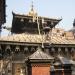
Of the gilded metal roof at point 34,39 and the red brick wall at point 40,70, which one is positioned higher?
the gilded metal roof at point 34,39

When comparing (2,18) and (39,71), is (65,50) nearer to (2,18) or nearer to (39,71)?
(39,71)

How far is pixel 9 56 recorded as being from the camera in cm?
1647

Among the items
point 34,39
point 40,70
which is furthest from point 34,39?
point 40,70

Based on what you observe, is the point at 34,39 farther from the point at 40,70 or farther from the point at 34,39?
the point at 40,70

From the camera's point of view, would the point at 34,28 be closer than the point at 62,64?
No

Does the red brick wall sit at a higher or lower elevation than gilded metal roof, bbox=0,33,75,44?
lower

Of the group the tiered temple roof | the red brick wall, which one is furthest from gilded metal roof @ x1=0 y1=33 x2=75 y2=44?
the red brick wall

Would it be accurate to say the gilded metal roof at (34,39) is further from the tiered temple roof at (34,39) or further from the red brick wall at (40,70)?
the red brick wall at (40,70)

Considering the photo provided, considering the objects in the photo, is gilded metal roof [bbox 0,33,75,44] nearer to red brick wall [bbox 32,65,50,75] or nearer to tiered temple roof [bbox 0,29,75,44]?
tiered temple roof [bbox 0,29,75,44]

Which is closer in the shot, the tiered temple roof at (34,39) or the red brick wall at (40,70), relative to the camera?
the red brick wall at (40,70)

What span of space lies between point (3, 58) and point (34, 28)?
538cm

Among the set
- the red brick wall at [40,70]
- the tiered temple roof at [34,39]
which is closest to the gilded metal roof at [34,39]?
the tiered temple roof at [34,39]

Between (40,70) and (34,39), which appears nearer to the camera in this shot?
(40,70)

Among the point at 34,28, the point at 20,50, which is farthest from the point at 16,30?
the point at 20,50
